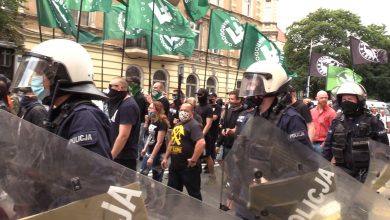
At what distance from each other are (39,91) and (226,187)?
1.17m

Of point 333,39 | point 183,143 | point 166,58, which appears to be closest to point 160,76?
point 166,58

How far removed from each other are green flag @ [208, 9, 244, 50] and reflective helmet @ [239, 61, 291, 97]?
7.96 m

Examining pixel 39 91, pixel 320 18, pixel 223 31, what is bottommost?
pixel 39 91

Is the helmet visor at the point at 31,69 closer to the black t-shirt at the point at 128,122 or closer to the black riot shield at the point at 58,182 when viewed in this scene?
the black riot shield at the point at 58,182

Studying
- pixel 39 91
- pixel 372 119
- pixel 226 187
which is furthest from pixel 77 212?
pixel 372 119

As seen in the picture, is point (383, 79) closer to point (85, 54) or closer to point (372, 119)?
point (372, 119)

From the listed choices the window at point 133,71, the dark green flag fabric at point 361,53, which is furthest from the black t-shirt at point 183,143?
the window at point 133,71

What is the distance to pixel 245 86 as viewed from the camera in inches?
142

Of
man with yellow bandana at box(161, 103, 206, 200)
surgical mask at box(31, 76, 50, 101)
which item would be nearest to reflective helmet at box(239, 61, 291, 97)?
surgical mask at box(31, 76, 50, 101)

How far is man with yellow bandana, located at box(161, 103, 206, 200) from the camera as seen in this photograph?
5691 millimetres

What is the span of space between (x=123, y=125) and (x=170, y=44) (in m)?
7.52

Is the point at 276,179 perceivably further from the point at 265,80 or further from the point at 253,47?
the point at 253,47

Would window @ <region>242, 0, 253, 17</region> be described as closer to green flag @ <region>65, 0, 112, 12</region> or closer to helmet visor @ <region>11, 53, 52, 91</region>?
green flag @ <region>65, 0, 112, 12</region>

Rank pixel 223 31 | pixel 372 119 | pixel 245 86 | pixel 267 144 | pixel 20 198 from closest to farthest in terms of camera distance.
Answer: pixel 20 198
pixel 267 144
pixel 245 86
pixel 372 119
pixel 223 31
